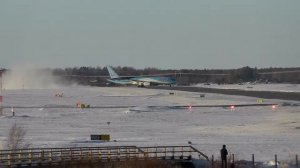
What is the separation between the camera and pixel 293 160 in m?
44.1

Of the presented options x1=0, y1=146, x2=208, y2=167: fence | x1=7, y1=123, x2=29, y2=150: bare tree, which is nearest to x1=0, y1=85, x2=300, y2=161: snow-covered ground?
x1=7, y1=123, x2=29, y2=150: bare tree

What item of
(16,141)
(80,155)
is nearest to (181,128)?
(16,141)

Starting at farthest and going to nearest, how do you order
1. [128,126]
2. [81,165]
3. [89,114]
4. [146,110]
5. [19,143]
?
1. [146,110]
2. [89,114]
3. [128,126]
4. [19,143]
5. [81,165]

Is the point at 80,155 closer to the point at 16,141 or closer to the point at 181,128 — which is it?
the point at 16,141

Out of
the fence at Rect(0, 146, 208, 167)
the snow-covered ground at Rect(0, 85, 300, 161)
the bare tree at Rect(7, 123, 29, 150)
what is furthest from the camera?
the snow-covered ground at Rect(0, 85, 300, 161)

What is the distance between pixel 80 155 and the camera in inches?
1695

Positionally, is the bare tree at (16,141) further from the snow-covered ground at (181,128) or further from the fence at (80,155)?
the fence at (80,155)

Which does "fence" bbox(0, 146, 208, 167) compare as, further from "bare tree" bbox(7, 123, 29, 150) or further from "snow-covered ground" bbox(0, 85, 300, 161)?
"bare tree" bbox(7, 123, 29, 150)

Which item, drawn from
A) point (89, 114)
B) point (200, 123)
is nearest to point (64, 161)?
point (200, 123)

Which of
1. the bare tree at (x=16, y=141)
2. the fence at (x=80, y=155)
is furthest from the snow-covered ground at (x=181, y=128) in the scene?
the fence at (x=80, y=155)

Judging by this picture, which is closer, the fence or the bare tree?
the fence

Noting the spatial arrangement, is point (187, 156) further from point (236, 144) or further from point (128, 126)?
point (128, 126)

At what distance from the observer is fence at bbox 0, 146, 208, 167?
4091 cm

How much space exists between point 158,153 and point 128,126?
91.1 feet
